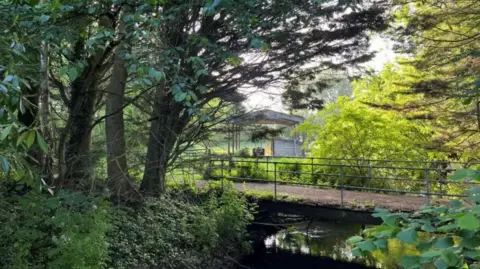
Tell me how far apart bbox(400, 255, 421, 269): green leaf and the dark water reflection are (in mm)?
6690

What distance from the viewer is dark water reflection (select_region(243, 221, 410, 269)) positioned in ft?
27.1

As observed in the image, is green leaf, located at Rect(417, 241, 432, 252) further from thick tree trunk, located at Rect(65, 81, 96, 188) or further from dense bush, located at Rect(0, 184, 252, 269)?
thick tree trunk, located at Rect(65, 81, 96, 188)

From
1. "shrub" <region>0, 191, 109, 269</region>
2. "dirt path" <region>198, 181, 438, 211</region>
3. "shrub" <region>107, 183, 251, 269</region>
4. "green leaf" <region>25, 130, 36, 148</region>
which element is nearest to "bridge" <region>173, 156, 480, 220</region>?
"dirt path" <region>198, 181, 438, 211</region>

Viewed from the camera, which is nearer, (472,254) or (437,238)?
(472,254)

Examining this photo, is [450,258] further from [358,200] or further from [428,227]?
[358,200]

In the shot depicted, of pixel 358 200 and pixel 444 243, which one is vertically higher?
pixel 444 243

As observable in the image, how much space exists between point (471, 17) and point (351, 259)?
5640mm

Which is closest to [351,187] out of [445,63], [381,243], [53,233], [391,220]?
[445,63]

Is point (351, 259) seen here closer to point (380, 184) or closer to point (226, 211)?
point (380, 184)

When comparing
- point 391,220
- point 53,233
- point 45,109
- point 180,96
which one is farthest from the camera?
point 53,233

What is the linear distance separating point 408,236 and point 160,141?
→ 19.5 feet

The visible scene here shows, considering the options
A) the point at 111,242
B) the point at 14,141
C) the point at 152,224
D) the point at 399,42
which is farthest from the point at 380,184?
the point at 14,141

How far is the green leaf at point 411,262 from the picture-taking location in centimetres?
118

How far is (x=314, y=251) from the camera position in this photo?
948 centimetres
